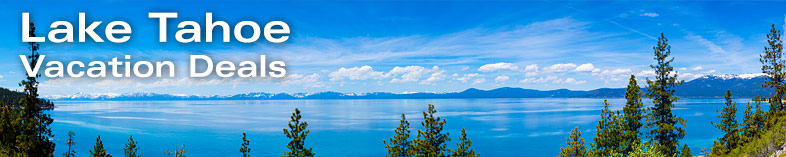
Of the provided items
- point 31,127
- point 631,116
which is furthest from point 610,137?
point 31,127

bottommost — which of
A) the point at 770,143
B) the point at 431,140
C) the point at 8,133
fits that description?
the point at 770,143

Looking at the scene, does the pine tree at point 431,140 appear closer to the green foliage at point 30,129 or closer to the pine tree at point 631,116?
the pine tree at point 631,116

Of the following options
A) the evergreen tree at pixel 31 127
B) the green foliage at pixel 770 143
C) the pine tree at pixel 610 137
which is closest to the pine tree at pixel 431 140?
the pine tree at pixel 610 137

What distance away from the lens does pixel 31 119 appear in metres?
33.3

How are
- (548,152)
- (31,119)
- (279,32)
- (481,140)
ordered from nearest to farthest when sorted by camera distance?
(279,32)
(31,119)
(548,152)
(481,140)

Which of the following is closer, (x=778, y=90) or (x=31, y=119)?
(x=31, y=119)

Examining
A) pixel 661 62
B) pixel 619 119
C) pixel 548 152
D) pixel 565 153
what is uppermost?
pixel 661 62

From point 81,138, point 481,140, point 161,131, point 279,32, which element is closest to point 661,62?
point 279,32

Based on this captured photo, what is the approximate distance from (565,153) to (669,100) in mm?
8529

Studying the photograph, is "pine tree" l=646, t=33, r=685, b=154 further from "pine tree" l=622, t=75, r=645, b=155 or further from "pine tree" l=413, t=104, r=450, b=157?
"pine tree" l=413, t=104, r=450, b=157

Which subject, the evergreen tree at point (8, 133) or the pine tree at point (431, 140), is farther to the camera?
the evergreen tree at point (8, 133)

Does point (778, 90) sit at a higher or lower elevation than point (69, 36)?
lower

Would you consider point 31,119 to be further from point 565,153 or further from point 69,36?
point 565,153

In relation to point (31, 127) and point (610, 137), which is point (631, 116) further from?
point (31, 127)
